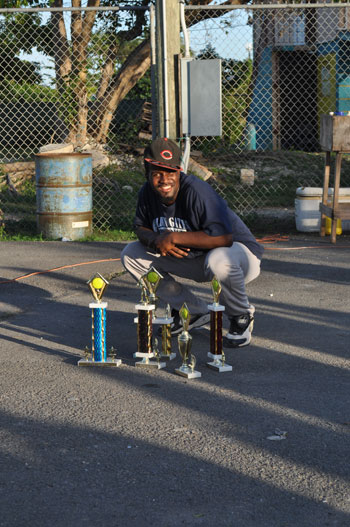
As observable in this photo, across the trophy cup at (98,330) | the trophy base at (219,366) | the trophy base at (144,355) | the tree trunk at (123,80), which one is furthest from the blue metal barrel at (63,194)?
the tree trunk at (123,80)

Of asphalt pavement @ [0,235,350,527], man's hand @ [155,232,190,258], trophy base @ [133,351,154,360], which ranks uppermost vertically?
man's hand @ [155,232,190,258]

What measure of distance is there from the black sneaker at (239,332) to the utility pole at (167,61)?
4.37 metres

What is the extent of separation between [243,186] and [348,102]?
29.9ft

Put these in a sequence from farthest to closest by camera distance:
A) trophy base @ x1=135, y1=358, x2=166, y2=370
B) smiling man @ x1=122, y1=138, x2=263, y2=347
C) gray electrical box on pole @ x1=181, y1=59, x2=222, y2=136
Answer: gray electrical box on pole @ x1=181, y1=59, x2=222, y2=136
smiling man @ x1=122, y1=138, x2=263, y2=347
trophy base @ x1=135, y1=358, x2=166, y2=370

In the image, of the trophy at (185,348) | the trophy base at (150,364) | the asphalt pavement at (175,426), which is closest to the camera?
the asphalt pavement at (175,426)

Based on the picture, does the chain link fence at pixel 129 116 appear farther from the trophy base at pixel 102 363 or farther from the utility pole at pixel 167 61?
the trophy base at pixel 102 363

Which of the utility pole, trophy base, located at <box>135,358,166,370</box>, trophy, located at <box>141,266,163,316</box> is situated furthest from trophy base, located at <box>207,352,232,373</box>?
the utility pole

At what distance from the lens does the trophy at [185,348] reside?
429cm

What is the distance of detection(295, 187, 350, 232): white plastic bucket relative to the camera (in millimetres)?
9883

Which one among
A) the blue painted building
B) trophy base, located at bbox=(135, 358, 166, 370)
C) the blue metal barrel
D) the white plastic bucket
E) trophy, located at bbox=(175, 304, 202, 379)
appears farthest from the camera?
the blue painted building

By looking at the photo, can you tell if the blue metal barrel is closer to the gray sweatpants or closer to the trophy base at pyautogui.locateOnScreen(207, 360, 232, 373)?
the gray sweatpants

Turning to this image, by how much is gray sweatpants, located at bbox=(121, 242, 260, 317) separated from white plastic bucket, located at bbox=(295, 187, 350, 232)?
4845 millimetres

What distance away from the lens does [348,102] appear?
73.4 ft

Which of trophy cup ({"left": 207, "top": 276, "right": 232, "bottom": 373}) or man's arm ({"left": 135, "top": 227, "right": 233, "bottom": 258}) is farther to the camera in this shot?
man's arm ({"left": 135, "top": 227, "right": 233, "bottom": 258})
